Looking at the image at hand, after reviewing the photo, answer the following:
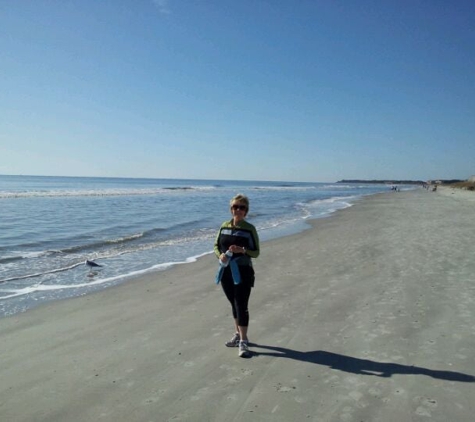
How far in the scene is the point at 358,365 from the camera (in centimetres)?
439

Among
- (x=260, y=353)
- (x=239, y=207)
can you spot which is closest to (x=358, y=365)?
(x=260, y=353)

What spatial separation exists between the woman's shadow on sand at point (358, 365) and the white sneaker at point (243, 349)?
0.44 feet

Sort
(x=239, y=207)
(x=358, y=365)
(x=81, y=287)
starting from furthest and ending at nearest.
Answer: (x=81, y=287), (x=239, y=207), (x=358, y=365)

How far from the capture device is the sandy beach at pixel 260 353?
3.59 m

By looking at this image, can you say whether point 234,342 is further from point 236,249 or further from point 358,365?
point 358,365

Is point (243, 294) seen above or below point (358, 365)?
above

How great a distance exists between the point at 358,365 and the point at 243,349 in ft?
4.35

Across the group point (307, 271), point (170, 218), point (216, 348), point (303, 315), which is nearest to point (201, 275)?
point (307, 271)

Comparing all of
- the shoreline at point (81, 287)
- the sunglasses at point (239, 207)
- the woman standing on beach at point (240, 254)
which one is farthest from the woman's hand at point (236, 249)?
the shoreline at point (81, 287)

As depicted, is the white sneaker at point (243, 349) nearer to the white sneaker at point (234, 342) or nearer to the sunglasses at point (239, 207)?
the white sneaker at point (234, 342)

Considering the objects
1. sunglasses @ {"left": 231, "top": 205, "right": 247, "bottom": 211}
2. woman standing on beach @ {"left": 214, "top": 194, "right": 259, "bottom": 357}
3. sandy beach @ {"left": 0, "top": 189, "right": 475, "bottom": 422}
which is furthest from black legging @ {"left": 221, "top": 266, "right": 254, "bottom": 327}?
sunglasses @ {"left": 231, "top": 205, "right": 247, "bottom": 211}

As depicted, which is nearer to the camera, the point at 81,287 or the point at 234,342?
the point at 234,342

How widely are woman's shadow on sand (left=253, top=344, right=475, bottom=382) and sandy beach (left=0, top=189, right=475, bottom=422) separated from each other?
0.01 metres

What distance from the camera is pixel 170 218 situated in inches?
928
